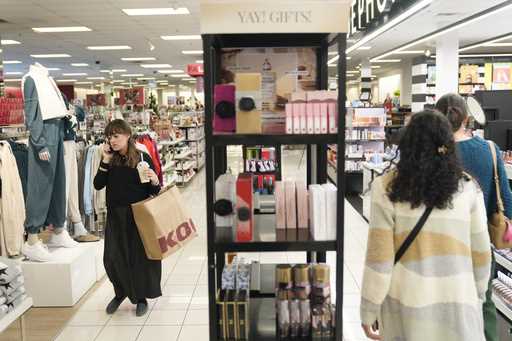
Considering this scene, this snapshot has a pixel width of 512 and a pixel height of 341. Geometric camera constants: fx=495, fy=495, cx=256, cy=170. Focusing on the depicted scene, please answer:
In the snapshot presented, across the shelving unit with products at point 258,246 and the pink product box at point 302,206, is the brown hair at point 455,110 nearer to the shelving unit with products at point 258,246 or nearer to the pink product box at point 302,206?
the shelving unit with products at point 258,246

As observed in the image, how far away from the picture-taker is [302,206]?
7.16ft

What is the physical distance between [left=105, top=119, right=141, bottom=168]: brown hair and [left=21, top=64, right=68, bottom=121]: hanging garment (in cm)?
73

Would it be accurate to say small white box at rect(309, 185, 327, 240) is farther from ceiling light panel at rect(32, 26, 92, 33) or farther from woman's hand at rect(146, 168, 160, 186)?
ceiling light panel at rect(32, 26, 92, 33)

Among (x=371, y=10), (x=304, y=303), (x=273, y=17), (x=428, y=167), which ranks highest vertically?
(x=371, y=10)

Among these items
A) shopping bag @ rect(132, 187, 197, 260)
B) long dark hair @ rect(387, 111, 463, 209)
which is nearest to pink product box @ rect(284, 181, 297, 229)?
long dark hair @ rect(387, 111, 463, 209)

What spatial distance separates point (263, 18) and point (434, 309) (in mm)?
1342

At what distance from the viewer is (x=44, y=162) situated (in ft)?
14.0

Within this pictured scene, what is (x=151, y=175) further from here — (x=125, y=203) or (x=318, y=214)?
(x=318, y=214)

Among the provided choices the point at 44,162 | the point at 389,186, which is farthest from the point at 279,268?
the point at 44,162

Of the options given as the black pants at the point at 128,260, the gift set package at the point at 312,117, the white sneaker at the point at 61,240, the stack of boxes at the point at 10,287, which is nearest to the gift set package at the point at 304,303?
the gift set package at the point at 312,117

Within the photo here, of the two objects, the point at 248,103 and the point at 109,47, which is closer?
the point at 248,103

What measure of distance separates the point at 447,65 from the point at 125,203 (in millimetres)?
8980

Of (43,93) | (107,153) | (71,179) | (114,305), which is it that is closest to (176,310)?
(114,305)

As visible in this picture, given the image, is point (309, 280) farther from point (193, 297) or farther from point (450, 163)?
point (193, 297)
